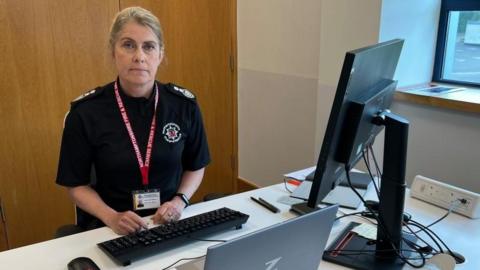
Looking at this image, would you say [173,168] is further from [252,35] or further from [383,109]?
[252,35]

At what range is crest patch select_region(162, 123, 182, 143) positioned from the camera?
166 cm

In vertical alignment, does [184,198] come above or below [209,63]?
below

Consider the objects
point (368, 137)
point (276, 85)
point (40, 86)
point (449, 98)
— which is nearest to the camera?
point (368, 137)

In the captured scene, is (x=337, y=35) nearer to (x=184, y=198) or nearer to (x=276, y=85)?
(x=276, y=85)

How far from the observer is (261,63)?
10.5ft

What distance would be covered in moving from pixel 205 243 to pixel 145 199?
41cm

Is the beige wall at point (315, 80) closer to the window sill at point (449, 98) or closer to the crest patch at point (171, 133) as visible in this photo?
the window sill at point (449, 98)

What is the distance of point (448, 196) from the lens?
1.54 m

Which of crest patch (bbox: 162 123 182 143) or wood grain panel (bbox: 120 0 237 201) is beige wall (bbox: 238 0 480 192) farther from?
crest patch (bbox: 162 123 182 143)

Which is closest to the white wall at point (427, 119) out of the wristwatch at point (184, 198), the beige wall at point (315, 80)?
the beige wall at point (315, 80)

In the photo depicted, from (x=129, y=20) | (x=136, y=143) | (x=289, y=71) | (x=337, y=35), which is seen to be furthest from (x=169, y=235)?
(x=289, y=71)

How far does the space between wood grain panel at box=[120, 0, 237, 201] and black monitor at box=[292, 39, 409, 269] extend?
2015mm

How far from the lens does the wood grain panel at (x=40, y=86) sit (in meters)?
2.47

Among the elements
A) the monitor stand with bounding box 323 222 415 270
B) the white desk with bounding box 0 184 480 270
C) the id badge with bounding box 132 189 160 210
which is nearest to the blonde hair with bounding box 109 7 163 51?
the id badge with bounding box 132 189 160 210
